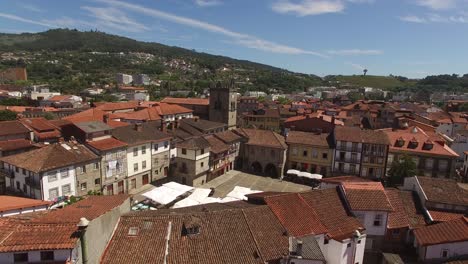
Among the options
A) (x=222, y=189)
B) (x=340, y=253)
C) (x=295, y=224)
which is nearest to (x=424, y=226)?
(x=340, y=253)

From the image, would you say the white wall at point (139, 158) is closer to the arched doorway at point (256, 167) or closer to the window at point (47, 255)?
the arched doorway at point (256, 167)

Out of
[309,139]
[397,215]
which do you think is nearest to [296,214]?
[397,215]

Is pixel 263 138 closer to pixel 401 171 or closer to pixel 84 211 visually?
pixel 401 171

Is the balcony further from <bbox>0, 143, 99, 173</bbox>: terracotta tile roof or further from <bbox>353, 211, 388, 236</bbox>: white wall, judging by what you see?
<bbox>353, 211, 388, 236</bbox>: white wall

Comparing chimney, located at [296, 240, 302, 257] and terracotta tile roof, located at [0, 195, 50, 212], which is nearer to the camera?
chimney, located at [296, 240, 302, 257]

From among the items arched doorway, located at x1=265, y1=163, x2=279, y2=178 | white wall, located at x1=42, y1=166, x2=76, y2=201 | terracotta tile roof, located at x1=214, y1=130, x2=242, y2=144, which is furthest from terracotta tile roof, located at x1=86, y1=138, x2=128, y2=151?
arched doorway, located at x1=265, y1=163, x2=279, y2=178

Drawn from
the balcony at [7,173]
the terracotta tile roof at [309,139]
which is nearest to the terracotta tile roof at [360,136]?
the terracotta tile roof at [309,139]
